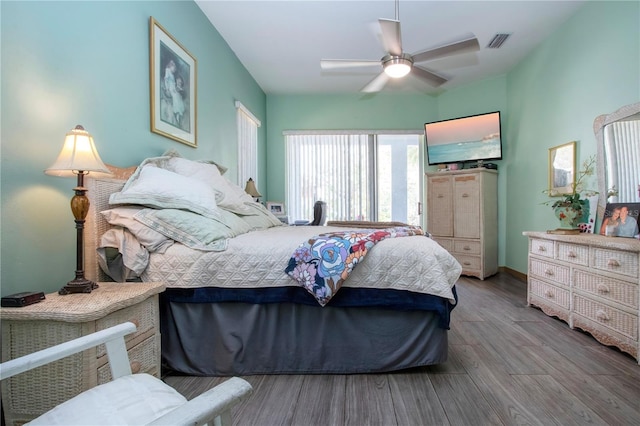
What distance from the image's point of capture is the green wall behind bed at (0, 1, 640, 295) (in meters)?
→ 1.40

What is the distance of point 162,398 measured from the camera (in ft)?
2.82

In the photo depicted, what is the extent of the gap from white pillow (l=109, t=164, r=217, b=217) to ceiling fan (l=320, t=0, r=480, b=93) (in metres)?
1.67

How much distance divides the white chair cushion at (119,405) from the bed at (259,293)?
80 cm

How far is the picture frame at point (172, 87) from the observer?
2277 mm

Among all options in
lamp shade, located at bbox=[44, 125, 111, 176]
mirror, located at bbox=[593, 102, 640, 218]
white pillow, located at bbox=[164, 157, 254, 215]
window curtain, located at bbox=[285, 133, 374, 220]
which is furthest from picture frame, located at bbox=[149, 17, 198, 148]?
mirror, located at bbox=[593, 102, 640, 218]

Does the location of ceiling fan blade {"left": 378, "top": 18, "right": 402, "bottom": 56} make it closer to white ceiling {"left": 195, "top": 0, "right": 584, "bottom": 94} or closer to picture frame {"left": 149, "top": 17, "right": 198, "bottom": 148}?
white ceiling {"left": 195, "top": 0, "right": 584, "bottom": 94}

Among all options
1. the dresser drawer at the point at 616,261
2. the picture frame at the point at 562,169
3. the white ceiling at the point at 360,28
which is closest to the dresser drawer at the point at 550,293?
the dresser drawer at the point at 616,261

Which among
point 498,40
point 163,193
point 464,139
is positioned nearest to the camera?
point 163,193

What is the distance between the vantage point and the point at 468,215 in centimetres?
430

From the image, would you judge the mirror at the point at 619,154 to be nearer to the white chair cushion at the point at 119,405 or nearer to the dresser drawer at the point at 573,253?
the dresser drawer at the point at 573,253

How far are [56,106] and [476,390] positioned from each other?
8.25ft

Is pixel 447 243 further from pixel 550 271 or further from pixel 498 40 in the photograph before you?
pixel 498 40

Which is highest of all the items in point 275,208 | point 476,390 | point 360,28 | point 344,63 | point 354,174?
point 360,28

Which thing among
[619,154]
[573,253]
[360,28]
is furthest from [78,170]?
[619,154]
